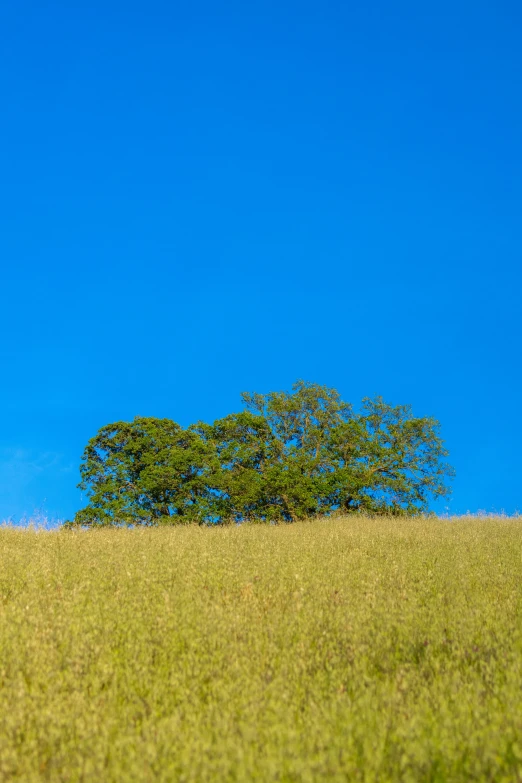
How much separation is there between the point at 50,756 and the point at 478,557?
7148mm

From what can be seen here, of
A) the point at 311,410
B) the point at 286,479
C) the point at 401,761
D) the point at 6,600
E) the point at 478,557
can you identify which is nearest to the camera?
the point at 401,761

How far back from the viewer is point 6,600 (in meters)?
6.50

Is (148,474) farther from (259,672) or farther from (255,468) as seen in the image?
(259,672)

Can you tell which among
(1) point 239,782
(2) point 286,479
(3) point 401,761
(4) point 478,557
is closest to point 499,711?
(3) point 401,761

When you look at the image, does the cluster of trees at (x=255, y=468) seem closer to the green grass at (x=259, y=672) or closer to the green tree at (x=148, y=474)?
the green tree at (x=148, y=474)

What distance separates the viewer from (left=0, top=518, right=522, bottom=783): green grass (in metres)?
3.11

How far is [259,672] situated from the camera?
4.26m

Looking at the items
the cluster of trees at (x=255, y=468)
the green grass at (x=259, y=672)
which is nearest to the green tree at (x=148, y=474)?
the cluster of trees at (x=255, y=468)

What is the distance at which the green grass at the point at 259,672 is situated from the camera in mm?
3105

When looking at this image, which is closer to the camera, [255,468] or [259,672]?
[259,672]

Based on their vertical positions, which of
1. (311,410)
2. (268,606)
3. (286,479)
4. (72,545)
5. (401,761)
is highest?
(311,410)

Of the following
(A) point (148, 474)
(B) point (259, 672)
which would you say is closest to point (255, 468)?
(A) point (148, 474)

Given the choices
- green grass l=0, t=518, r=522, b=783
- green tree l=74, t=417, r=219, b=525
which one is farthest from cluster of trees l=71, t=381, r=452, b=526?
green grass l=0, t=518, r=522, b=783

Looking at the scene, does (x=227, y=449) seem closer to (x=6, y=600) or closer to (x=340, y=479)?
(x=340, y=479)
